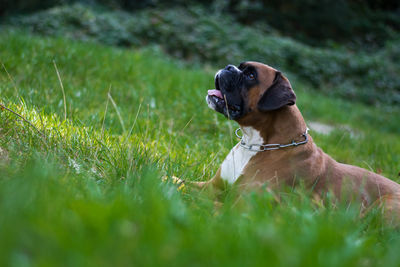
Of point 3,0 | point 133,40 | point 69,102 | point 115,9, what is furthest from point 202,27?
point 69,102

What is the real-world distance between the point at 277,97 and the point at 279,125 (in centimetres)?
25

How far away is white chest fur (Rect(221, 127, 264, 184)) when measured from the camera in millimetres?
3340

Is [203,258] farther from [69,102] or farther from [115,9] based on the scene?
[115,9]

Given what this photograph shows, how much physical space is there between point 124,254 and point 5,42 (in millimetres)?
5781

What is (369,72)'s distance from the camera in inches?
574

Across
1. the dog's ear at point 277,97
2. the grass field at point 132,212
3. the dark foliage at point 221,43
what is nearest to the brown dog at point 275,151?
the dog's ear at point 277,97

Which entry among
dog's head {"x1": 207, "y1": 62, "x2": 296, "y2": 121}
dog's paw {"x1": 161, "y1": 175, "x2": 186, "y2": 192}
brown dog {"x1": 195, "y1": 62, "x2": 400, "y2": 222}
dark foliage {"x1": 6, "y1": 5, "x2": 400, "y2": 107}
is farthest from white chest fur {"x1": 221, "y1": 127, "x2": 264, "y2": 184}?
dark foliage {"x1": 6, "y1": 5, "x2": 400, "y2": 107}

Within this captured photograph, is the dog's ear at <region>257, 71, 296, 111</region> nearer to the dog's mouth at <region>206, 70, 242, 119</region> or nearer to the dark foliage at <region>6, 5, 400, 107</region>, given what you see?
the dog's mouth at <region>206, 70, 242, 119</region>

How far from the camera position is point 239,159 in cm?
343

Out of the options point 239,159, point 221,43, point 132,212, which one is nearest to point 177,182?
point 239,159

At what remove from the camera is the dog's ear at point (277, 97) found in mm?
3230

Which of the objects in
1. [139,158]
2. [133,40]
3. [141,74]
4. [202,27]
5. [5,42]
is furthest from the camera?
[202,27]

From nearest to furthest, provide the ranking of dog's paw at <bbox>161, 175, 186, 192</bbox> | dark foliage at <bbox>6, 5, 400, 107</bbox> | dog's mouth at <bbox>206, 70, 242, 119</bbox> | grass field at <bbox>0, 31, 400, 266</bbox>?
grass field at <bbox>0, 31, 400, 266</bbox> < dog's paw at <bbox>161, 175, 186, 192</bbox> < dog's mouth at <bbox>206, 70, 242, 119</bbox> < dark foliage at <bbox>6, 5, 400, 107</bbox>

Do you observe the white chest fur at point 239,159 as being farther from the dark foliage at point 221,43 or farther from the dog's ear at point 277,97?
the dark foliage at point 221,43
